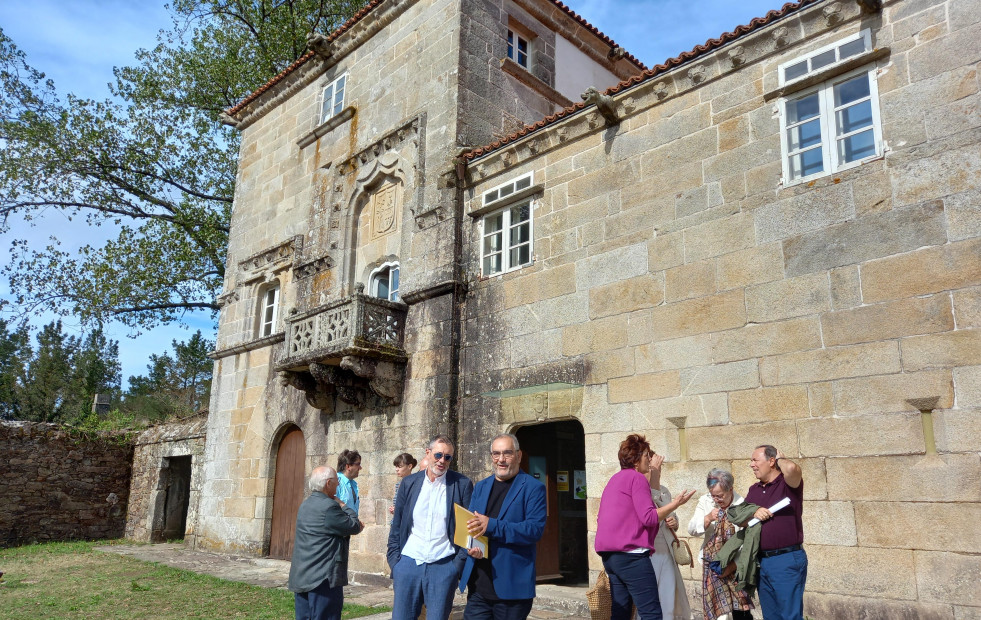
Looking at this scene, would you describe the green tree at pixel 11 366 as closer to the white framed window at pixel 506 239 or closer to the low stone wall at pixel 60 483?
the low stone wall at pixel 60 483

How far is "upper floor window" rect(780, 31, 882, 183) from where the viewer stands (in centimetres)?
695

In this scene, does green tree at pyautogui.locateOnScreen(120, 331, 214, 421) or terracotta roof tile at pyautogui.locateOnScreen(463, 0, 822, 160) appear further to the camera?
green tree at pyautogui.locateOnScreen(120, 331, 214, 421)

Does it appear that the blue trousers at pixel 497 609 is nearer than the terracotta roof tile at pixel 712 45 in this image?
Yes

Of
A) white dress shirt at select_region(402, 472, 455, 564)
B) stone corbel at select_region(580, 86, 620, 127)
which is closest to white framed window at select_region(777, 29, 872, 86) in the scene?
stone corbel at select_region(580, 86, 620, 127)

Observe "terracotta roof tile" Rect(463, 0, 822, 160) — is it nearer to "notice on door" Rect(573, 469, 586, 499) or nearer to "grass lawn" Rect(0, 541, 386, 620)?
"notice on door" Rect(573, 469, 586, 499)

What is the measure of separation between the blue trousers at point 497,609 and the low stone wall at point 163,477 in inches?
535

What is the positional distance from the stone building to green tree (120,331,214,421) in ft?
83.6

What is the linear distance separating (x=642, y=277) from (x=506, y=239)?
2.59 m

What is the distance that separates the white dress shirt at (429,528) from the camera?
452 centimetres

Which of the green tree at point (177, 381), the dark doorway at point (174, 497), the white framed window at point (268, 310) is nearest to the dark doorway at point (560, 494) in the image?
the white framed window at point (268, 310)

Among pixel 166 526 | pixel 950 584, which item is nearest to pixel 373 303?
pixel 950 584

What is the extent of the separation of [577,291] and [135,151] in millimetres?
17430

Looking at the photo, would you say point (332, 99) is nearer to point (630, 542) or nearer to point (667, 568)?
point (667, 568)

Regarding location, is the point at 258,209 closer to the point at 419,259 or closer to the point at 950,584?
the point at 419,259
